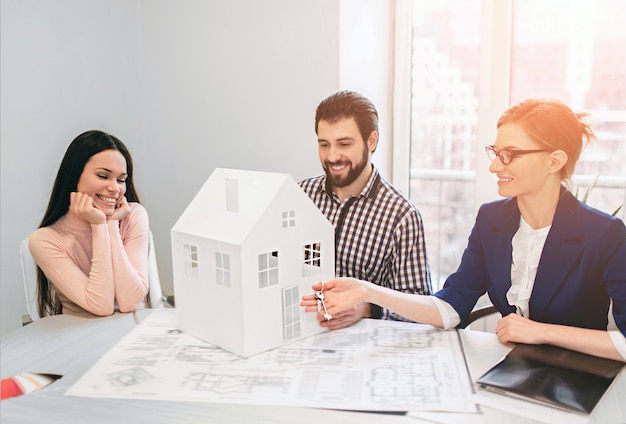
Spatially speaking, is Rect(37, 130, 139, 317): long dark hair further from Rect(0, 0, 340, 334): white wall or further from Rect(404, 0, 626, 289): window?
Rect(404, 0, 626, 289): window

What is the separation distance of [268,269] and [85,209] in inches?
28.4

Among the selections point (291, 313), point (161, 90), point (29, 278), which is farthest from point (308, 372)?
point (161, 90)

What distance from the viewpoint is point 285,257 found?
1357 mm

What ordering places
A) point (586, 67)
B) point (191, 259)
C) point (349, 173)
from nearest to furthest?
point (191, 259)
point (349, 173)
point (586, 67)

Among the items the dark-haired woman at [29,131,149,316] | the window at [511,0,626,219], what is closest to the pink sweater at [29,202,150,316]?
the dark-haired woman at [29,131,149,316]

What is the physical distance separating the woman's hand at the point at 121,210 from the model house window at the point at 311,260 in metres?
0.71

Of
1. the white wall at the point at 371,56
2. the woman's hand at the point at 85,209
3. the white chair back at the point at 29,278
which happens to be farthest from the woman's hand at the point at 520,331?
the white chair back at the point at 29,278

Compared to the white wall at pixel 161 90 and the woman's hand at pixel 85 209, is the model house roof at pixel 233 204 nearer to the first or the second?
the woman's hand at pixel 85 209

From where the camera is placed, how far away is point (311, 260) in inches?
56.7

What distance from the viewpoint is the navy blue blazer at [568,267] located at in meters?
1.35

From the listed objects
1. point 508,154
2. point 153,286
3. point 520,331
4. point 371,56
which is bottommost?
point 153,286

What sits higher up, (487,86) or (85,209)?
(487,86)

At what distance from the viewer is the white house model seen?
1290mm

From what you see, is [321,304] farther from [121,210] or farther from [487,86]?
[487,86]
